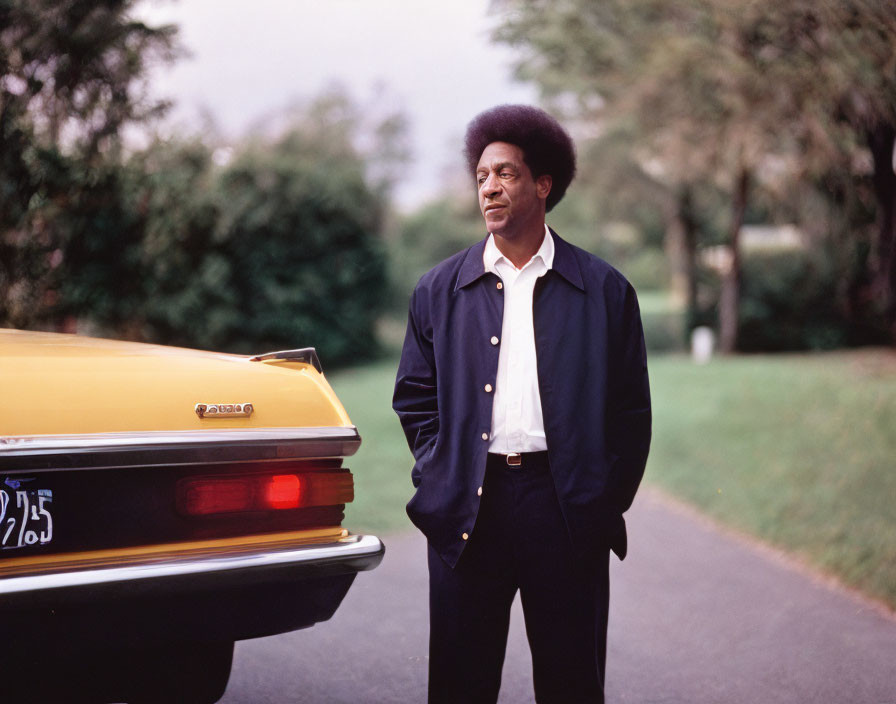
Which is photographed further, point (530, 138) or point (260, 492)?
point (260, 492)

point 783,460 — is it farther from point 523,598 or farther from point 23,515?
point 23,515

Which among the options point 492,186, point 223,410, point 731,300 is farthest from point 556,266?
point 731,300

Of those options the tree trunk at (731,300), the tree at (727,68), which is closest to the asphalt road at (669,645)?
the tree at (727,68)

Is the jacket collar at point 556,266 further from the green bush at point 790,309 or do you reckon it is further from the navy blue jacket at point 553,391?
the green bush at point 790,309

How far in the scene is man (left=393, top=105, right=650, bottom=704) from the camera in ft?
8.43

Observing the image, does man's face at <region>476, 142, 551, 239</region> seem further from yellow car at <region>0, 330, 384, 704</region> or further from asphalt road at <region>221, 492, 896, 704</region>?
asphalt road at <region>221, 492, 896, 704</region>

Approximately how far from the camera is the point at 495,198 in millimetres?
2672

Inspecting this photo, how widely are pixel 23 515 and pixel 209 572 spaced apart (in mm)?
469

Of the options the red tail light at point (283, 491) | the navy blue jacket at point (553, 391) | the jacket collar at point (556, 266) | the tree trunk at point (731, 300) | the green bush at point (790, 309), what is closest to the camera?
the navy blue jacket at point (553, 391)

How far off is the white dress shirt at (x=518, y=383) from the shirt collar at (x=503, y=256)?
2cm

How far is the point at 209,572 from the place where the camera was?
2.59 metres

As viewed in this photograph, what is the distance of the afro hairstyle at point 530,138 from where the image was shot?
2.71m

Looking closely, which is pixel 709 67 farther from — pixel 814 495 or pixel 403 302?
pixel 403 302

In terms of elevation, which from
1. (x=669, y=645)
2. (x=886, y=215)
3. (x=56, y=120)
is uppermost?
(x=56, y=120)
